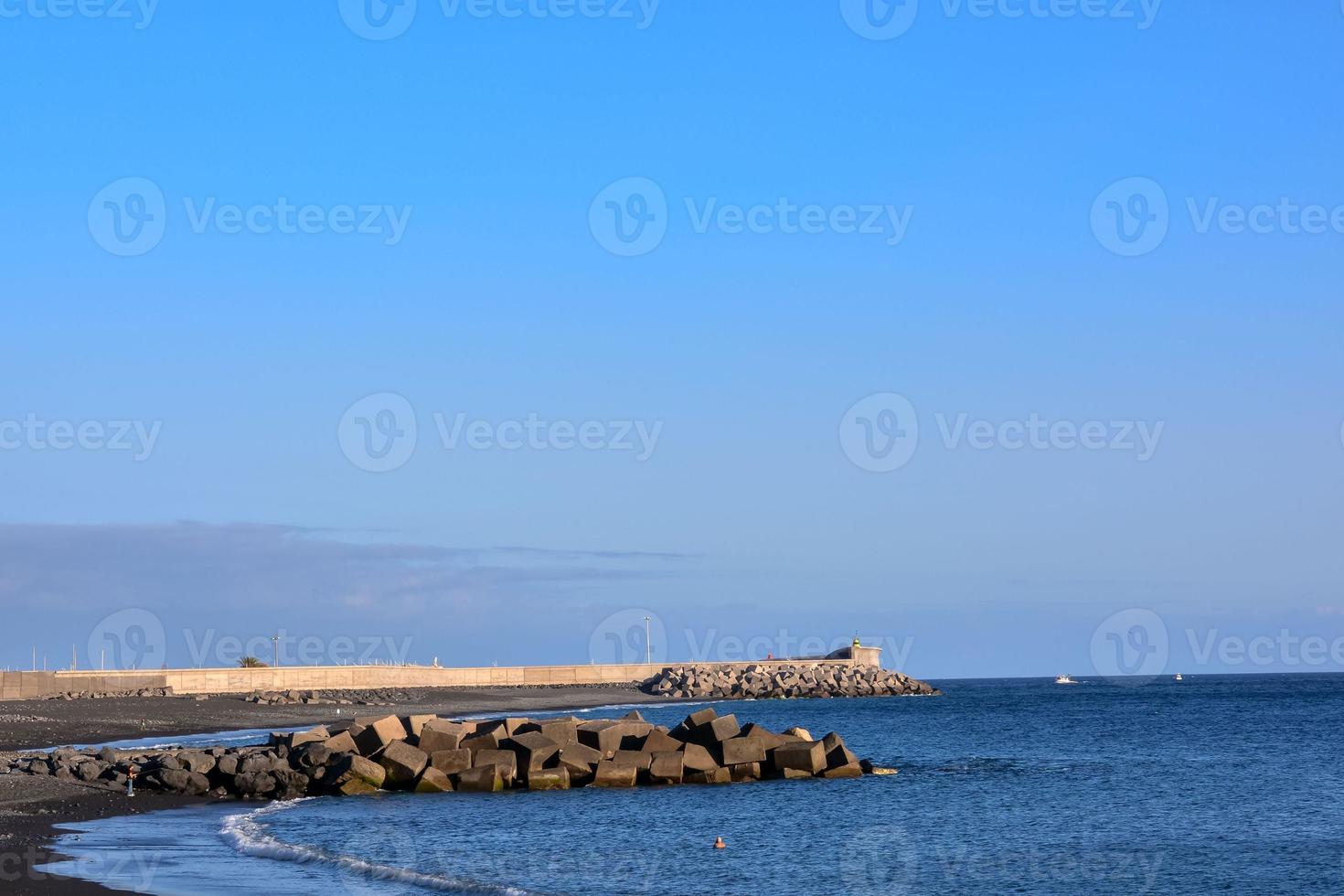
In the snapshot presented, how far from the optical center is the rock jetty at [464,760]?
1186 inches

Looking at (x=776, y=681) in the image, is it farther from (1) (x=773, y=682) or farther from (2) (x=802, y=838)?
(2) (x=802, y=838)

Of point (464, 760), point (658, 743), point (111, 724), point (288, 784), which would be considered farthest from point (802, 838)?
point (111, 724)

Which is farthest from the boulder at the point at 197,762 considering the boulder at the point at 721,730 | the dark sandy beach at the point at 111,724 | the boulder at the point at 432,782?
the boulder at the point at 721,730

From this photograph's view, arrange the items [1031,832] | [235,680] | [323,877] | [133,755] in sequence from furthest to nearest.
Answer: [235,680] → [133,755] → [1031,832] → [323,877]

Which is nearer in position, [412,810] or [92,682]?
[412,810]

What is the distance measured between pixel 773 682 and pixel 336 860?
3174 inches

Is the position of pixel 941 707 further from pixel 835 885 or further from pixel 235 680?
pixel 835 885

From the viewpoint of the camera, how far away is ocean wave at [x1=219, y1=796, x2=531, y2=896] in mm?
19203

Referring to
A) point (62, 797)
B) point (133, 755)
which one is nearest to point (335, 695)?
point (133, 755)

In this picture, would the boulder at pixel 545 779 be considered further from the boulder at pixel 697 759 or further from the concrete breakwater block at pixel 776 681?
the concrete breakwater block at pixel 776 681

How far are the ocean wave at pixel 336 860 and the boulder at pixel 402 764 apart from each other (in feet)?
19.0

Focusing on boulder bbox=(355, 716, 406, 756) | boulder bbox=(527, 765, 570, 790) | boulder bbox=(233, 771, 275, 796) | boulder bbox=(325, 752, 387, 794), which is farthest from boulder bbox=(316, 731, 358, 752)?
boulder bbox=(527, 765, 570, 790)

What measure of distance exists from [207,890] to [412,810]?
9906mm

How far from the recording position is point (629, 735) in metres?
33.7
